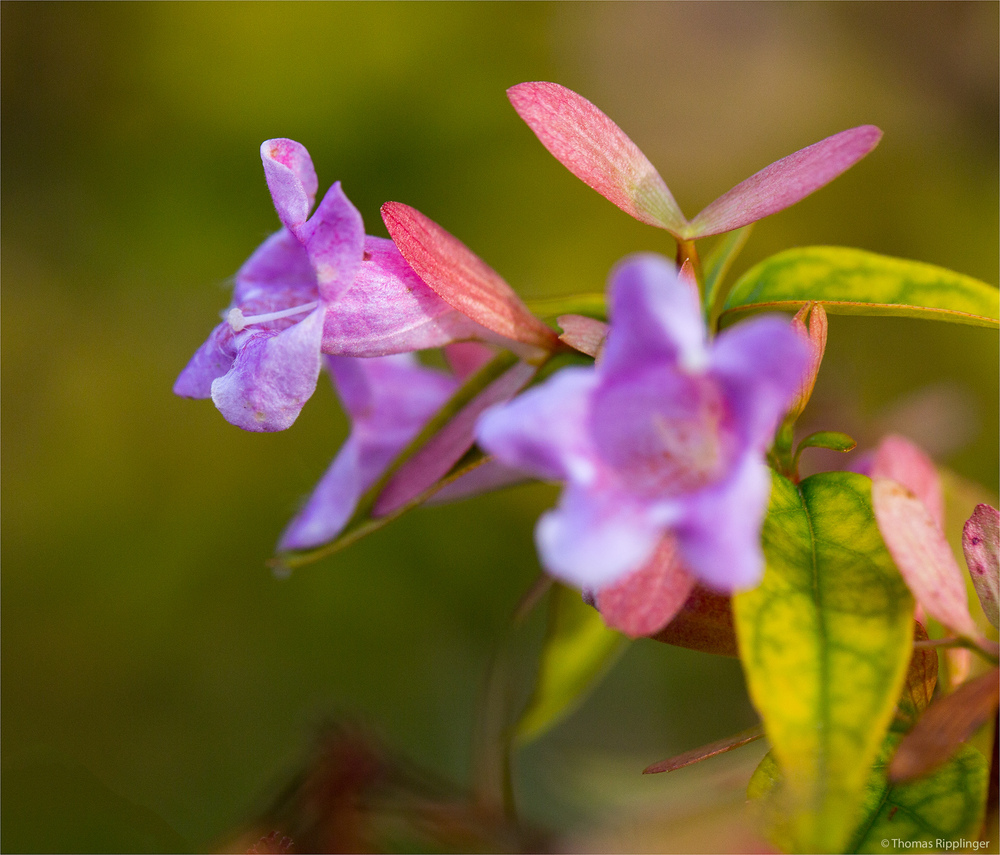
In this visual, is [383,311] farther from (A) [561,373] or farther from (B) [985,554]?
(B) [985,554]

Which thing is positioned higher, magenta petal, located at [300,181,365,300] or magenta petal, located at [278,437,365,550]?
magenta petal, located at [300,181,365,300]

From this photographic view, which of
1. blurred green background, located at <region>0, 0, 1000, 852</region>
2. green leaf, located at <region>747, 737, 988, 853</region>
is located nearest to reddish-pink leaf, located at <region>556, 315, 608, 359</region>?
green leaf, located at <region>747, 737, 988, 853</region>

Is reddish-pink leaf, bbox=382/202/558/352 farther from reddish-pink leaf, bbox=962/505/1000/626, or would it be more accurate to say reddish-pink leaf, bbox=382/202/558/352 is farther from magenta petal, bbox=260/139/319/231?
reddish-pink leaf, bbox=962/505/1000/626

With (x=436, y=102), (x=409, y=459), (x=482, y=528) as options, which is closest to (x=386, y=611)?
(x=482, y=528)

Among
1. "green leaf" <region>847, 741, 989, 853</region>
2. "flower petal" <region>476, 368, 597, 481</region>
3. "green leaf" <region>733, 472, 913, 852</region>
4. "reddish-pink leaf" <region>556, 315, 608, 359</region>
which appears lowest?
"green leaf" <region>847, 741, 989, 853</region>

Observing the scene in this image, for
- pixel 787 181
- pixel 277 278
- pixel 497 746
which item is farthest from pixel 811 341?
pixel 497 746

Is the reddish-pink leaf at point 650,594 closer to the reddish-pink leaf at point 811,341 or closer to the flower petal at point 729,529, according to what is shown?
the flower petal at point 729,529
